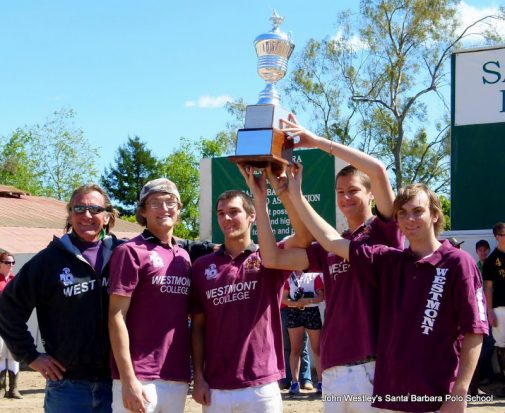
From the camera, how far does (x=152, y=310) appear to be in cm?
370

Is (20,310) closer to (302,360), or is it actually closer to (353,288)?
(353,288)

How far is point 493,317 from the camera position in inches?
332

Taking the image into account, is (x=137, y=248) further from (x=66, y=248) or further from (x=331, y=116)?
(x=331, y=116)

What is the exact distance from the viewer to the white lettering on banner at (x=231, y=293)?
3.75m

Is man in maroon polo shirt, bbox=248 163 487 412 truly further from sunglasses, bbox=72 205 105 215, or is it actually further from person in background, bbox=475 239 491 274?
person in background, bbox=475 239 491 274

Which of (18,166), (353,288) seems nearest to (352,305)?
(353,288)

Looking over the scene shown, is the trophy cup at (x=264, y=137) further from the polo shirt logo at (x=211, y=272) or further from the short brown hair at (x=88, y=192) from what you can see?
the short brown hair at (x=88, y=192)

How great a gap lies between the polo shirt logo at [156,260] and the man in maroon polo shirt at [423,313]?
104 centimetres

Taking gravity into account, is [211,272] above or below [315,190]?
below

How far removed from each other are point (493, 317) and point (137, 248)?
19.6 feet

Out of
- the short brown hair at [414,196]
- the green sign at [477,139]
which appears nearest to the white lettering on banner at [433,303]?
the short brown hair at [414,196]

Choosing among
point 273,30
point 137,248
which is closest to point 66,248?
point 137,248

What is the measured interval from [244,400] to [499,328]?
19.0 ft

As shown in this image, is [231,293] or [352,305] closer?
[352,305]
